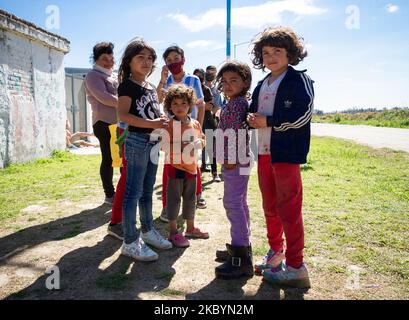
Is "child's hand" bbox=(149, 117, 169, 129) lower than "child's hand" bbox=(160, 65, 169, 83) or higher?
lower

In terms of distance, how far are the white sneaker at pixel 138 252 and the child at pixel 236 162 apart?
2.03 ft

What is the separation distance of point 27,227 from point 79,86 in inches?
422

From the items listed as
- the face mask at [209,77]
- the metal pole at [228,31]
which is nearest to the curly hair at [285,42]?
the face mask at [209,77]

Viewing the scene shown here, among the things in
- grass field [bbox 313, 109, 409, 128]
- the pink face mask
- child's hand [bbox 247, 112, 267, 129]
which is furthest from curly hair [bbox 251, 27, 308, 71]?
grass field [bbox 313, 109, 409, 128]

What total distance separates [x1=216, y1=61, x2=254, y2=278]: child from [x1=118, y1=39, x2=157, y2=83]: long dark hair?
27.0 inches

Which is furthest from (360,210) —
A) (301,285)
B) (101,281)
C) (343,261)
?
(101,281)

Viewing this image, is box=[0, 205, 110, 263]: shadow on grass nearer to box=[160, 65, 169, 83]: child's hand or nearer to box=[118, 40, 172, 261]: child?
box=[118, 40, 172, 261]: child

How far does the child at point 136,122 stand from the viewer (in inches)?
111

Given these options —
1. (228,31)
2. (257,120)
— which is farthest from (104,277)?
(228,31)

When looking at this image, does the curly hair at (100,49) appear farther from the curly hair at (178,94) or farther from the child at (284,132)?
the child at (284,132)

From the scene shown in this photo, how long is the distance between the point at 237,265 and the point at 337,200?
9.26ft

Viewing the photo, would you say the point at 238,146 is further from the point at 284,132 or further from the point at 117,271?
the point at 117,271

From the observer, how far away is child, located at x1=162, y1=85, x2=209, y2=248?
317 centimetres
